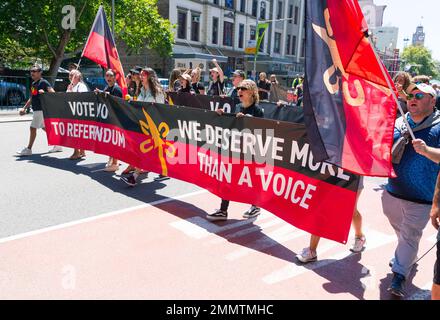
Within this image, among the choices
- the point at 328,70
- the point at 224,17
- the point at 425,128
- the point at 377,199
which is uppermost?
the point at 224,17

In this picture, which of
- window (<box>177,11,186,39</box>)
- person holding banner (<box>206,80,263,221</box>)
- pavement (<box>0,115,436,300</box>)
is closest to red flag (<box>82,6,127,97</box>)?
pavement (<box>0,115,436,300</box>)

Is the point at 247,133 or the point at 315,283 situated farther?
the point at 247,133

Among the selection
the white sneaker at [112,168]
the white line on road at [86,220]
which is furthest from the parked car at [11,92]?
the white line on road at [86,220]

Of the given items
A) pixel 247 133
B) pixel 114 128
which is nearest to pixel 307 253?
pixel 247 133

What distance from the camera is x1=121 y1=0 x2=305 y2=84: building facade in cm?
3803

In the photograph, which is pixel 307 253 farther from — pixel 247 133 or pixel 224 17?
pixel 224 17

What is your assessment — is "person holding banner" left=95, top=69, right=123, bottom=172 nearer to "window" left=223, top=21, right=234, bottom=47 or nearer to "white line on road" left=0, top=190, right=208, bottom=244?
"white line on road" left=0, top=190, right=208, bottom=244

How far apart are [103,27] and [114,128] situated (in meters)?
2.52

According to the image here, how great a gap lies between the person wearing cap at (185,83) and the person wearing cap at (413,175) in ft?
21.1

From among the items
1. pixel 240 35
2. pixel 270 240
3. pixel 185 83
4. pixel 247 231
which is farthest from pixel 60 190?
pixel 240 35

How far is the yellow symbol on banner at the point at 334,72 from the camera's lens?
3.68m

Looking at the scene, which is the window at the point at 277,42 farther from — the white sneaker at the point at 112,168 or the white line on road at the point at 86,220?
the white line on road at the point at 86,220
